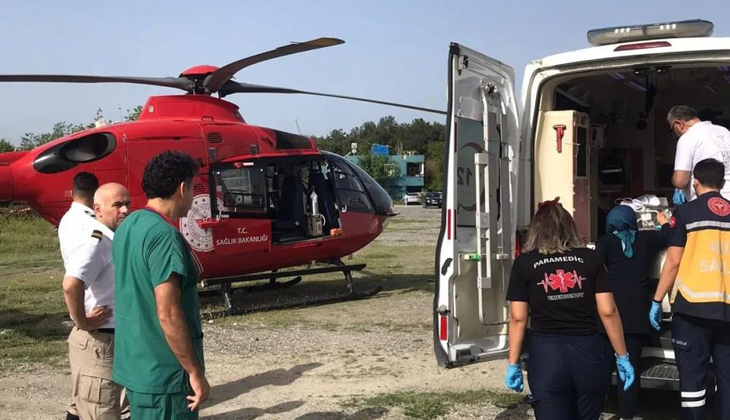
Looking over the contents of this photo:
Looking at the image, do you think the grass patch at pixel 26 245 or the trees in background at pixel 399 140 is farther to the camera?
the trees in background at pixel 399 140

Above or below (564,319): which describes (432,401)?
below

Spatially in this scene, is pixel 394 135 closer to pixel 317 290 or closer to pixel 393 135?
pixel 393 135

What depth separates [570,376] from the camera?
11.1ft

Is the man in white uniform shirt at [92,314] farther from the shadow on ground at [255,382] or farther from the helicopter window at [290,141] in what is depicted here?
the helicopter window at [290,141]

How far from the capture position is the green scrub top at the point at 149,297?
283 cm

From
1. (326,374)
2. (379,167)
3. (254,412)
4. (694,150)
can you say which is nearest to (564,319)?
(694,150)

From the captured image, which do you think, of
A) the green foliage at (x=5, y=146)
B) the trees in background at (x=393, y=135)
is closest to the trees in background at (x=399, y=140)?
the trees in background at (x=393, y=135)

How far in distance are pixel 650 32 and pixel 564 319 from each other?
2.52m

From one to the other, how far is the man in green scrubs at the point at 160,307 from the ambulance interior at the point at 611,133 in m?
3.16

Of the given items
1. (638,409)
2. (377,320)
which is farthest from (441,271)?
(377,320)

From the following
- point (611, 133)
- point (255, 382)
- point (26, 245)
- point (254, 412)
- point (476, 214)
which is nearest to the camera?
point (476, 214)

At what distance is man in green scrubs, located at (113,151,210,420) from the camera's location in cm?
280

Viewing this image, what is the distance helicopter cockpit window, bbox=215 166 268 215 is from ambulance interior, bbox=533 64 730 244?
445 cm

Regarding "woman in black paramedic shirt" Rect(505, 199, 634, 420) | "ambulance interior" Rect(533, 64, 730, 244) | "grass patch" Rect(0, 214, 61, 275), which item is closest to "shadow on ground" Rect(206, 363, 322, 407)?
"ambulance interior" Rect(533, 64, 730, 244)
